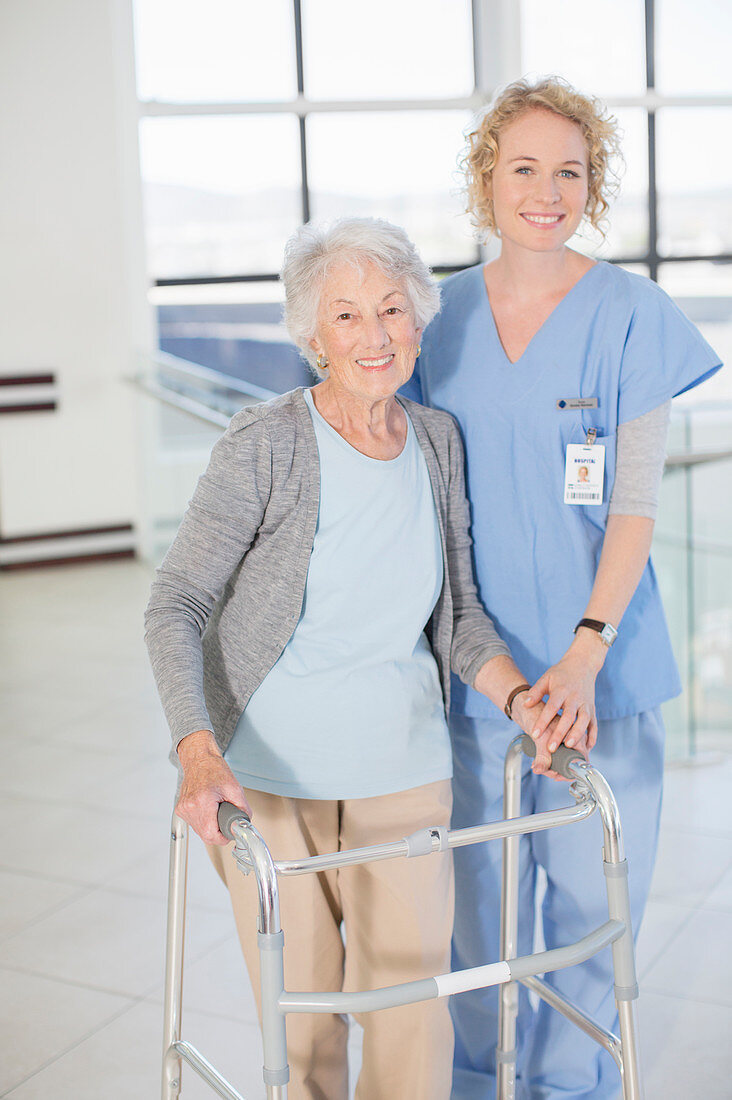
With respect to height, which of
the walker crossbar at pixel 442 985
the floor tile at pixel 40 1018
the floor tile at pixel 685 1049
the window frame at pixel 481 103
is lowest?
the floor tile at pixel 685 1049

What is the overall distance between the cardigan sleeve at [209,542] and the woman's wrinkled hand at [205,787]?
0.10 meters

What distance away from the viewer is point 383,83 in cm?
709

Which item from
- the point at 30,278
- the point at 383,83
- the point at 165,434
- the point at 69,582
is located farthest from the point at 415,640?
the point at 383,83

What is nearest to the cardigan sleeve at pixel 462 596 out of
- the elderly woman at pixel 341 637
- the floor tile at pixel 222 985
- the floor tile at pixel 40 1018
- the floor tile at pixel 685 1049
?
the elderly woman at pixel 341 637

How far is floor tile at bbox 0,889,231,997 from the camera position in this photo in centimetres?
251

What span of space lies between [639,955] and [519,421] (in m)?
1.41

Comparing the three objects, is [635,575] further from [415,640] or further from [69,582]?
[69,582]

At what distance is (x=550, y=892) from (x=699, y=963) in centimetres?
81

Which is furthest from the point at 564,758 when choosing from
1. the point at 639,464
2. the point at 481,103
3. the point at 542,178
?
the point at 481,103

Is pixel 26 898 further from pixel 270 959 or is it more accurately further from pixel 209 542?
pixel 270 959

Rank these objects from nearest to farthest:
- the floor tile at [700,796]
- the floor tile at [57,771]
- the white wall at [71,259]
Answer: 1. the floor tile at [700,796]
2. the floor tile at [57,771]
3. the white wall at [71,259]

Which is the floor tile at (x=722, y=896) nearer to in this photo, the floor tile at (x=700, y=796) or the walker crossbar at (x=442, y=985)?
the floor tile at (x=700, y=796)

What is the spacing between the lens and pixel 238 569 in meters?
1.58

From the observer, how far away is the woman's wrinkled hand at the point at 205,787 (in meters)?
1.32
